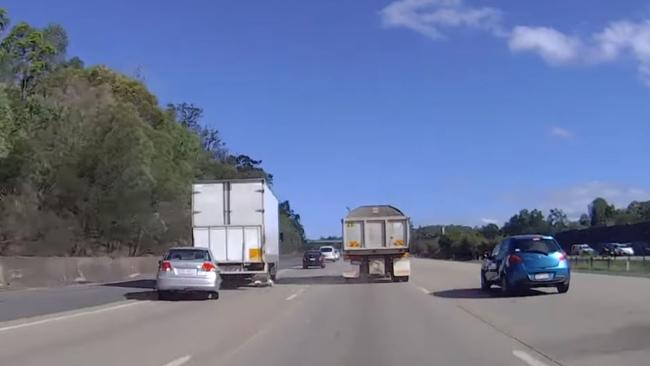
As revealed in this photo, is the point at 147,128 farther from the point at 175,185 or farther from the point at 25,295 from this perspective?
the point at 25,295

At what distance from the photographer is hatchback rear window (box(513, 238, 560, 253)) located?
72.4 ft

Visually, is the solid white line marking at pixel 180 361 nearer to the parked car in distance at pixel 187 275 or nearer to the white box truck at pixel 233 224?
the parked car in distance at pixel 187 275

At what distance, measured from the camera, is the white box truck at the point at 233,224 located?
27.7 m

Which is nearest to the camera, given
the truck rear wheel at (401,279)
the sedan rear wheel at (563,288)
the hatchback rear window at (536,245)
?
the hatchback rear window at (536,245)

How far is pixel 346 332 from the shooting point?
1399cm

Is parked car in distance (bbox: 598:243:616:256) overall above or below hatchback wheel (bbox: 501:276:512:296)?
above

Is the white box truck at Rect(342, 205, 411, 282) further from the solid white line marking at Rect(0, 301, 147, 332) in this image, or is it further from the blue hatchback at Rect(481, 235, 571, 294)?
the solid white line marking at Rect(0, 301, 147, 332)

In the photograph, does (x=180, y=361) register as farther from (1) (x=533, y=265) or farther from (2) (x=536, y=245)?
(2) (x=536, y=245)

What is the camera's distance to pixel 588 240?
107m

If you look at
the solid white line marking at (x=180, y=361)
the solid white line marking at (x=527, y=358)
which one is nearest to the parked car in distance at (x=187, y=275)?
the solid white line marking at (x=180, y=361)

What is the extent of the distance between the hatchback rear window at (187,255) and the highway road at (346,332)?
136 centimetres

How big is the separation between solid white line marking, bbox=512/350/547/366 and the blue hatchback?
424 inches

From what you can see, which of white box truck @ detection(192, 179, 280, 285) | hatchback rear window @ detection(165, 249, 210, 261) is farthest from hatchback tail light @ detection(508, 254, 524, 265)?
white box truck @ detection(192, 179, 280, 285)

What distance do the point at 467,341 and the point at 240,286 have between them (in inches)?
749
